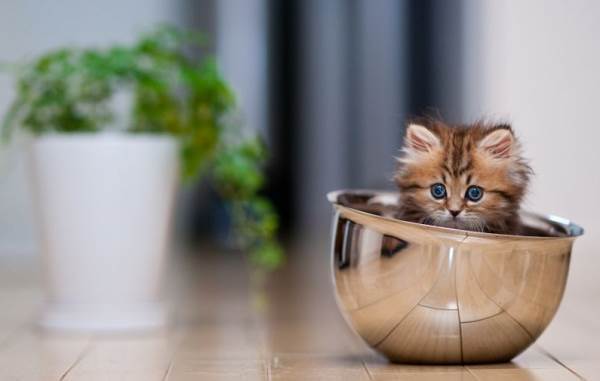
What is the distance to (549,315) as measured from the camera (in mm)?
1650

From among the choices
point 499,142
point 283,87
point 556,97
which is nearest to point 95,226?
point 499,142

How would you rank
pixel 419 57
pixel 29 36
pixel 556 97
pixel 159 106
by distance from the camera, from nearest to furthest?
pixel 159 106 < pixel 556 97 < pixel 419 57 < pixel 29 36

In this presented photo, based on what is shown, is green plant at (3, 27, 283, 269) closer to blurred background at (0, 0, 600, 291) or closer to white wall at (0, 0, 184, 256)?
blurred background at (0, 0, 600, 291)

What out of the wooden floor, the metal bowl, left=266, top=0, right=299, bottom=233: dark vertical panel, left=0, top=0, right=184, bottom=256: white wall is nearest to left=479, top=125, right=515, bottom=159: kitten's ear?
the metal bowl

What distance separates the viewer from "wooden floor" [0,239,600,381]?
1.61 m

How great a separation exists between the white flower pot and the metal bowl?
2.45 feet

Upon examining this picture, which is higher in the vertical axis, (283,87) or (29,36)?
(29,36)

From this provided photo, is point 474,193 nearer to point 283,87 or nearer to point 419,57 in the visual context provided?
point 419,57

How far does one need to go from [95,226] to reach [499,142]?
1.02m

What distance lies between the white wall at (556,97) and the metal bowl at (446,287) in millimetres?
1365

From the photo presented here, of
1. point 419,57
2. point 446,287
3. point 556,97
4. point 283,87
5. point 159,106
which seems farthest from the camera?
point 283,87

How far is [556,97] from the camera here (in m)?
3.15

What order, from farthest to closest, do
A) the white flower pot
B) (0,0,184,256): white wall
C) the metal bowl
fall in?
(0,0,184,256): white wall < the white flower pot < the metal bowl

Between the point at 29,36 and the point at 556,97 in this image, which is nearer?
the point at 556,97
